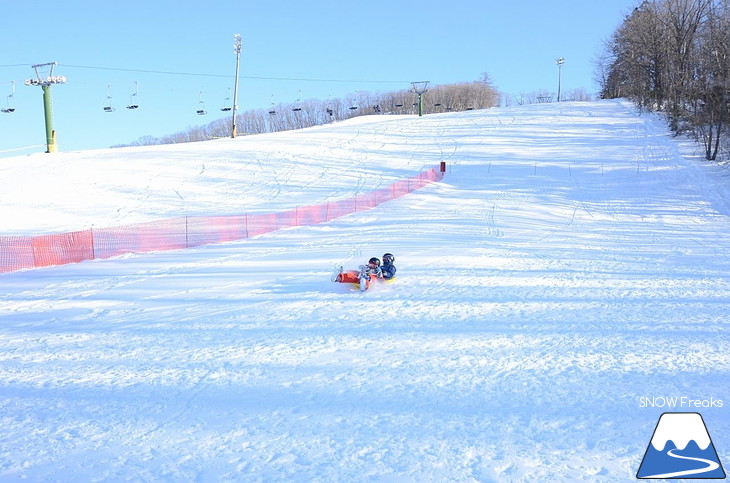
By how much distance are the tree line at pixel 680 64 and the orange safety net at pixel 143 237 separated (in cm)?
2186

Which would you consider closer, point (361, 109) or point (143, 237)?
point (143, 237)

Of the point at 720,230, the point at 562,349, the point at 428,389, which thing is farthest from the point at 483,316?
the point at 720,230

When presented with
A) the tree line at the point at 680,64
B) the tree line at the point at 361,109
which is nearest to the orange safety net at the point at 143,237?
the tree line at the point at 680,64

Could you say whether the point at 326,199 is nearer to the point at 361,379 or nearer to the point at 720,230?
the point at 720,230

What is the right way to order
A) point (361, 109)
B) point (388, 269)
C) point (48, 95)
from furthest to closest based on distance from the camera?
point (361, 109) → point (48, 95) → point (388, 269)

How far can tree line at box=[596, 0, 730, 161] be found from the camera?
2955 centimetres

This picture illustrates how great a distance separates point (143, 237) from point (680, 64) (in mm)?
48322

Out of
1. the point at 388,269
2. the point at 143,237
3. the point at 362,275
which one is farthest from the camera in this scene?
the point at 143,237

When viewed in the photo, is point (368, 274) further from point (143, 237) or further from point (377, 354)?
point (143, 237)

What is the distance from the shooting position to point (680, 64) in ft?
151

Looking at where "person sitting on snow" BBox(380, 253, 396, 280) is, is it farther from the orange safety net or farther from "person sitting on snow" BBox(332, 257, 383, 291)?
the orange safety net

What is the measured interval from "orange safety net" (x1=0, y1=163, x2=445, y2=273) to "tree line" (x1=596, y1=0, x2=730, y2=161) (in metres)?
21.9

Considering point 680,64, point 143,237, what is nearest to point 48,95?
point 143,237

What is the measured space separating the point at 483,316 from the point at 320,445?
4.05 m
